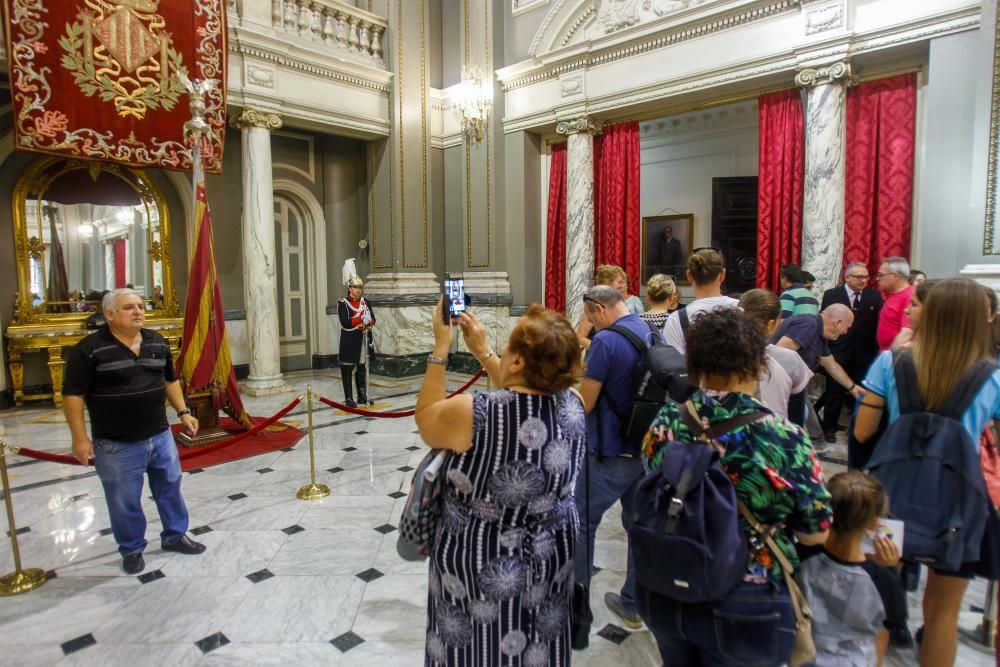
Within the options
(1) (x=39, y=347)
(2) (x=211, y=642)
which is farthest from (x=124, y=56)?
(2) (x=211, y=642)

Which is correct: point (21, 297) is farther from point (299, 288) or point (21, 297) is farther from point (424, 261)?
point (424, 261)

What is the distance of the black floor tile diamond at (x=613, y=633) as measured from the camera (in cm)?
265

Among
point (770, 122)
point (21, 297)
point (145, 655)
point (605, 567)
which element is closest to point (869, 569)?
point (605, 567)

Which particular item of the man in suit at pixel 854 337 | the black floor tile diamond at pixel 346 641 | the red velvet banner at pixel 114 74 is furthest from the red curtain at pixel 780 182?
the red velvet banner at pixel 114 74

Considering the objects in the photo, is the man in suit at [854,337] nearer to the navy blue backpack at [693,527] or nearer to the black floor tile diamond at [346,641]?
the black floor tile diamond at [346,641]

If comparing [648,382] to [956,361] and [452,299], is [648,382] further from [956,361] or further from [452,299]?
[956,361]

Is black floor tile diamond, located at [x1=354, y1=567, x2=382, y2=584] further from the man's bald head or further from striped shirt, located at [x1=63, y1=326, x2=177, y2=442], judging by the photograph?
the man's bald head

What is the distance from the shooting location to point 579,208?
27.6ft

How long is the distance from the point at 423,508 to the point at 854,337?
17.1ft

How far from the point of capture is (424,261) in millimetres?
9656

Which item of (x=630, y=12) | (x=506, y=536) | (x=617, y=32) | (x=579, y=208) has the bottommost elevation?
(x=506, y=536)

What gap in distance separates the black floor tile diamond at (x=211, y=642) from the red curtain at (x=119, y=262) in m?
7.16

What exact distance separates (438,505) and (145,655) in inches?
72.3

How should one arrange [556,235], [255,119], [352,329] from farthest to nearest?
[556,235] < [255,119] < [352,329]
